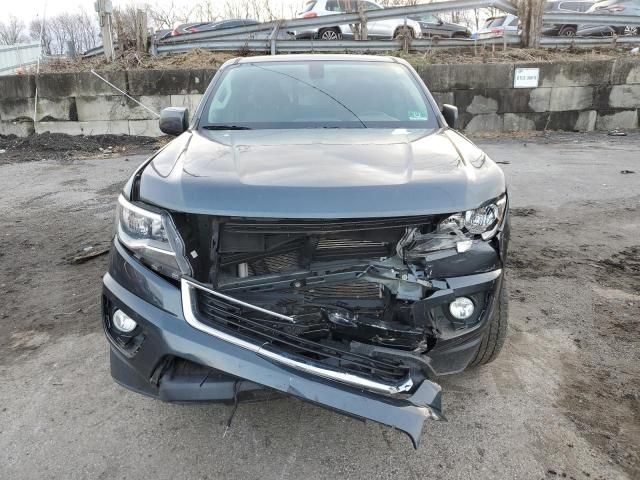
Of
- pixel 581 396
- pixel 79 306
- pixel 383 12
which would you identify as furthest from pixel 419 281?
pixel 383 12

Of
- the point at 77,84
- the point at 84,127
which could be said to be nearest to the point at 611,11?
the point at 77,84

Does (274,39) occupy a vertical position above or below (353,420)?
above

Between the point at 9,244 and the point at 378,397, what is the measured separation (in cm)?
434

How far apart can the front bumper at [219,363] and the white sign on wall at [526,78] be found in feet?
31.7

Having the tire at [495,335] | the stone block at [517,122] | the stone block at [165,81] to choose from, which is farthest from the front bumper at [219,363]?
the stone block at [517,122]

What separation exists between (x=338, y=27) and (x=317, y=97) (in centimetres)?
1165

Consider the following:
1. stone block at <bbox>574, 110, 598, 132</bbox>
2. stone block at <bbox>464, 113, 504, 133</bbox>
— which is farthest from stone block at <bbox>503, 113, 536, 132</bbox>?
stone block at <bbox>574, 110, 598, 132</bbox>

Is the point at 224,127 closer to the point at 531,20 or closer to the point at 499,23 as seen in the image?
the point at 531,20

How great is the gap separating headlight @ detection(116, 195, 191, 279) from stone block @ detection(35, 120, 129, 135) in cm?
907

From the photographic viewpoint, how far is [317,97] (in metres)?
3.53

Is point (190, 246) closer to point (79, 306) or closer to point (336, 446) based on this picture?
point (336, 446)

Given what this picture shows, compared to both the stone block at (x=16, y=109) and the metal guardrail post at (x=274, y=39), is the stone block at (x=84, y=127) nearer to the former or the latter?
the stone block at (x=16, y=109)

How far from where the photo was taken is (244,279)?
2178 mm

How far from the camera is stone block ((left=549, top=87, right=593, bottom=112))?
35.2ft
